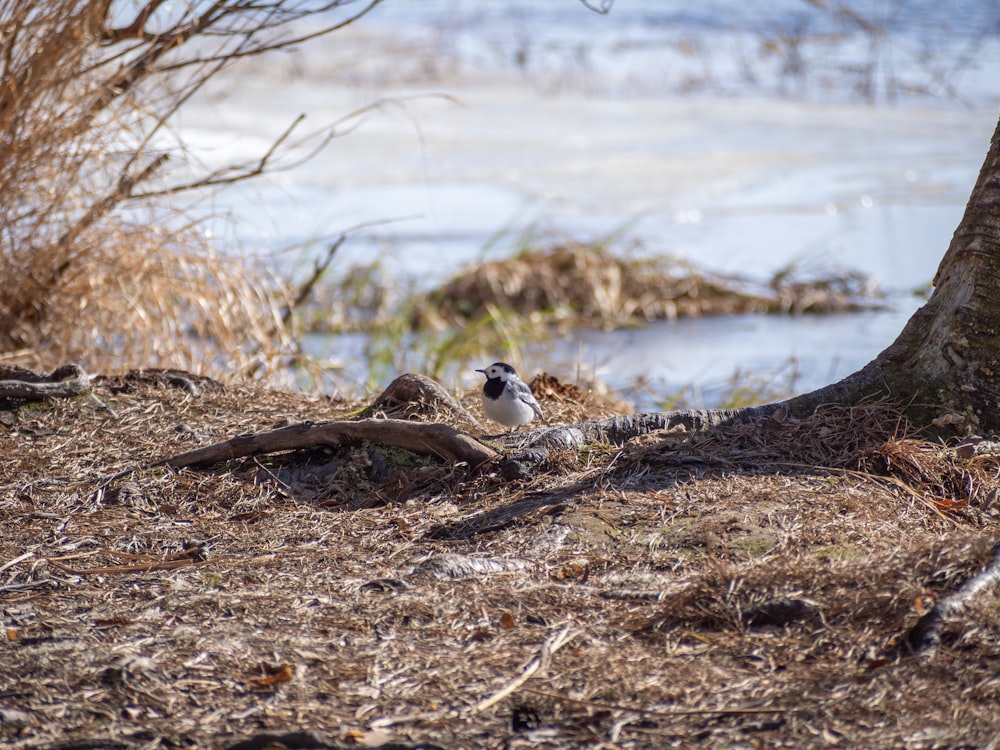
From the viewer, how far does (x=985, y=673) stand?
2.25 meters

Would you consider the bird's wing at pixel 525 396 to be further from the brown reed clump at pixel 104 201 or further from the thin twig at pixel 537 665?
the brown reed clump at pixel 104 201

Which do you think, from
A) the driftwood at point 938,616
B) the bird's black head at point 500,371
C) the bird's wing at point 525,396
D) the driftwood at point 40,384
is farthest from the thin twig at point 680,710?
the driftwood at point 40,384

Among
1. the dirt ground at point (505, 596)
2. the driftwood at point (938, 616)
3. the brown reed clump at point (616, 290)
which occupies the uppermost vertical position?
the driftwood at point (938, 616)

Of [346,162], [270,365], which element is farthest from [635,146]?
[270,365]

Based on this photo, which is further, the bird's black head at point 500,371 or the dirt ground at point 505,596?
the bird's black head at point 500,371

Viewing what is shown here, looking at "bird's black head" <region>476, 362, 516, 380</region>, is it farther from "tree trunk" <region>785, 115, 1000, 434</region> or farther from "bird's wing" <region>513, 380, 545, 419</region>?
"tree trunk" <region>785, 115, 1000, 434</region>

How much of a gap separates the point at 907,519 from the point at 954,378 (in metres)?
0.85

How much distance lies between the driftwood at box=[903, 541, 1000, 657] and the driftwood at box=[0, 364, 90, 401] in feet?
10.4

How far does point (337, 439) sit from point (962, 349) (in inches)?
A: 84.9

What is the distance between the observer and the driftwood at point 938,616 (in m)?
2.34

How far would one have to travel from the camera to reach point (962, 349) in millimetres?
3713

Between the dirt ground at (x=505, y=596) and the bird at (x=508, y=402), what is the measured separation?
48cm

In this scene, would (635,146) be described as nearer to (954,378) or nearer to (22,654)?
(954,378)

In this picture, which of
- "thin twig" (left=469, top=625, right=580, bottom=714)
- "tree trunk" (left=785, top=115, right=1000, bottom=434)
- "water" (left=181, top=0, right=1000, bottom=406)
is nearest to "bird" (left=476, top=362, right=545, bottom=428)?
"tree trunk" (left=785, top=115, right=1000, bottom=434)
